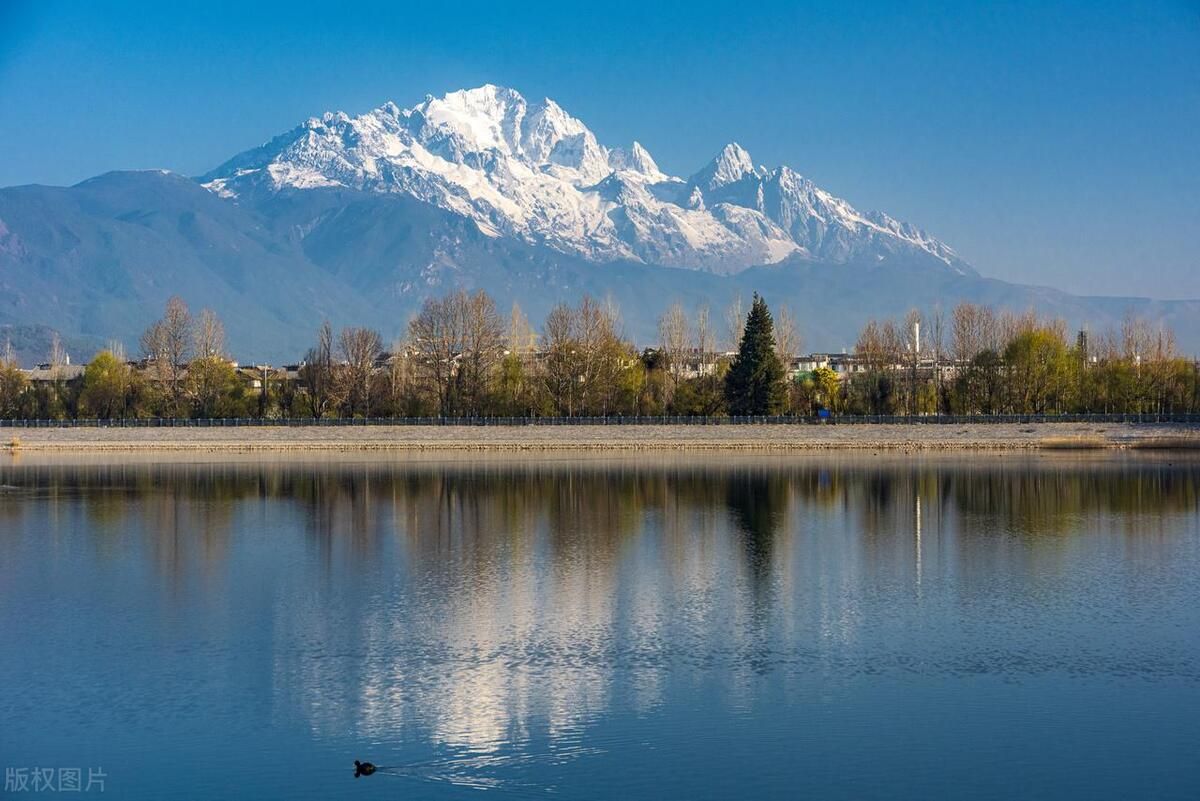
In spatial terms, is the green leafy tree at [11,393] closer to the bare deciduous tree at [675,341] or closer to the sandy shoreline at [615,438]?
the sandy shoreline at [615,438]

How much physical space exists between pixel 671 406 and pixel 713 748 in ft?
217

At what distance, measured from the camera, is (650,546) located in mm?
32906

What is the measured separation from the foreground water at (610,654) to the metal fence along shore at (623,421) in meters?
36.0

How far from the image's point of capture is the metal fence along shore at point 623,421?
7519 cm

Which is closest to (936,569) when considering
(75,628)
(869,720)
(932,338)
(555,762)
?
(869,720)

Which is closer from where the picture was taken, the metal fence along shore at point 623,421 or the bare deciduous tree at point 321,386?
the metal fence along shore at point 623,421

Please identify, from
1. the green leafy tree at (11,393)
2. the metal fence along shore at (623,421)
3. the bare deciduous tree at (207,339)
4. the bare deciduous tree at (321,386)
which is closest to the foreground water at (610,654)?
the metal fence along shore at (623,421)

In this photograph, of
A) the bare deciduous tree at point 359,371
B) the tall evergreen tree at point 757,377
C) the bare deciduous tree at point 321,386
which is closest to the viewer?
the tall evergreen tree at point 757,377

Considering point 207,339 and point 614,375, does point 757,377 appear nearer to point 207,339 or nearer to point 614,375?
point 614,375

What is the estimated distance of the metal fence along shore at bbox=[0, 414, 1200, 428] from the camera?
75.2 m

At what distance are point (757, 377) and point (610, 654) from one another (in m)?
58.1

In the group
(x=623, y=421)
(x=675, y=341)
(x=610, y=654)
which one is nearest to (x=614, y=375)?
(x=623, y=421)

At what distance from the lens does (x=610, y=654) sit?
67.3 feet

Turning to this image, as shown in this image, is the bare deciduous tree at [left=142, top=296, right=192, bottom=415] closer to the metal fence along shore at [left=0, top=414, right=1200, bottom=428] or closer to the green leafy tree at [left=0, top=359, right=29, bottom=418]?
the metal fence along shore at [left=0, top=414, right=1200, bottom=428]
